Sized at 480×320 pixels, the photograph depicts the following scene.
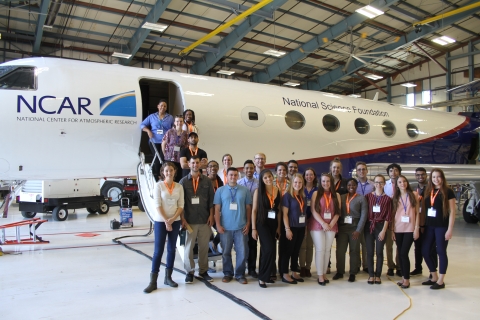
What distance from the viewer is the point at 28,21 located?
19.8 metres

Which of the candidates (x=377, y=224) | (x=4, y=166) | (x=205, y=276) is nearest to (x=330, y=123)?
(x=377, y=224)

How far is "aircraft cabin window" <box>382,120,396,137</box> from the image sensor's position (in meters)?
11.9

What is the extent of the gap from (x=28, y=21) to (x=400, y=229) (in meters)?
20.8

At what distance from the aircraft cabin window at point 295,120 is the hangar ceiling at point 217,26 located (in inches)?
341

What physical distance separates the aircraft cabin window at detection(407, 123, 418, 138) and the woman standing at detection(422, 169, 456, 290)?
23.1 ft

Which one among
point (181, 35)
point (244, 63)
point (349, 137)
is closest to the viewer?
point (349, 137)

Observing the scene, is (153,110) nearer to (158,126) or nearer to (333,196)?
(158,126)

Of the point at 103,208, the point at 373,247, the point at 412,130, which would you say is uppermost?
the point at 412,130

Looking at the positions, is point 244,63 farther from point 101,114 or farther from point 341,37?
point 101,114

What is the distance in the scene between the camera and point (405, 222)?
5.85 metres

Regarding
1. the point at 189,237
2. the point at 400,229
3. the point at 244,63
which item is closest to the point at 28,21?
the point at 244,63

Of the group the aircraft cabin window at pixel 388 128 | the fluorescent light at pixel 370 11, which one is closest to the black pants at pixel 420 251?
the aircraft cabin window at pixel 388 128

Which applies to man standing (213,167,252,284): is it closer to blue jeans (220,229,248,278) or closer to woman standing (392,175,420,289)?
blue jeans (220,229,248,278)

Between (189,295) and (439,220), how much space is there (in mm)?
3779
